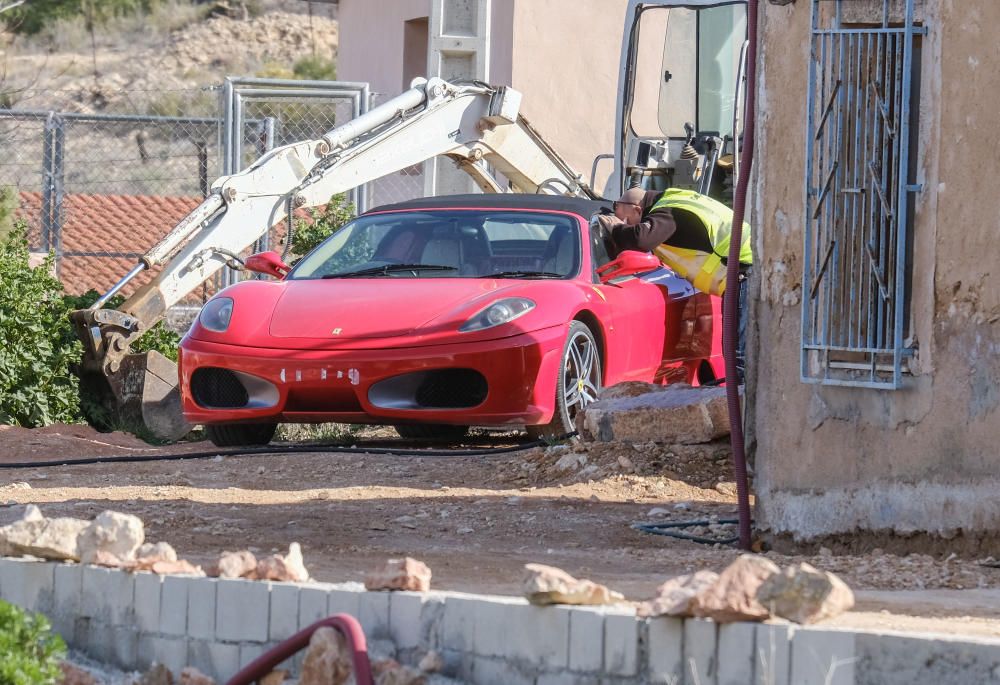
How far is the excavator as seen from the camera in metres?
12.2

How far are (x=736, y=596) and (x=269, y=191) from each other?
351 inches

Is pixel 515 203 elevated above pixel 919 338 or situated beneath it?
elevated above

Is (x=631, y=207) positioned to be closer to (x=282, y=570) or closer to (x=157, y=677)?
(x=282, y=570)

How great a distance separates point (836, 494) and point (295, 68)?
1437 inches

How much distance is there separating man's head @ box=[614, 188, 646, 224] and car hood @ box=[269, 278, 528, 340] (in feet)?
3.07

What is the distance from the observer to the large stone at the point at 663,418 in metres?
9.05

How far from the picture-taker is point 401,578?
4.68 metres

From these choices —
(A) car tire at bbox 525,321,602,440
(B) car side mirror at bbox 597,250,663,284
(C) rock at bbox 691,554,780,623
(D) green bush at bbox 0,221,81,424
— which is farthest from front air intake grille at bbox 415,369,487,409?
(C) rock at bbox 691,554,780,623

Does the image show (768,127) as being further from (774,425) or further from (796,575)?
(796,575)

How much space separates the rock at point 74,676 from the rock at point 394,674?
2.94 ft

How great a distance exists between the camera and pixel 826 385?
6.71 m

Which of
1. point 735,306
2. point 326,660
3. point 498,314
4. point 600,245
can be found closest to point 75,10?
point 600,245

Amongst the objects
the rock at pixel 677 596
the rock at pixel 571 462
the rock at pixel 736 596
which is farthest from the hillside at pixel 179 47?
the rock at pixel 736 596

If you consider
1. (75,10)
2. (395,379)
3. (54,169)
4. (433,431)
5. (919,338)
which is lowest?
(433,431)
